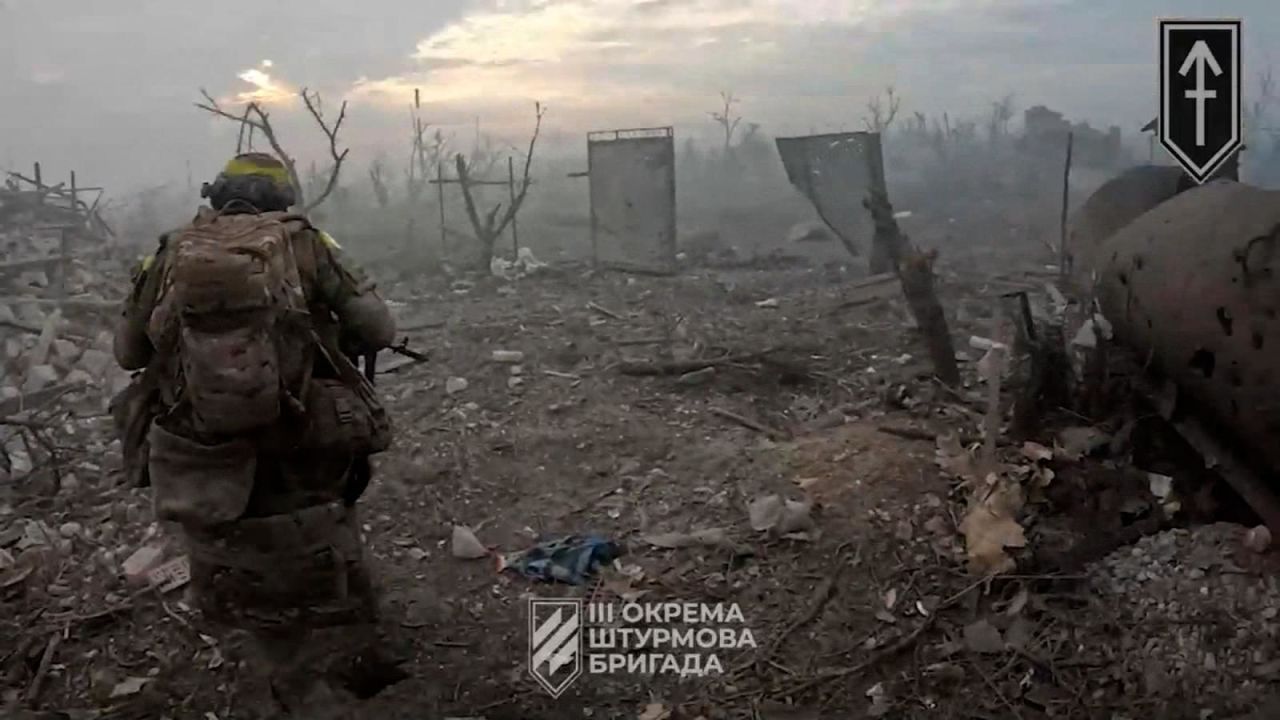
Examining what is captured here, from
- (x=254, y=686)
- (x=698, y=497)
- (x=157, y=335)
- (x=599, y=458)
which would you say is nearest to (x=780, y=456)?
(x=698, y=497)

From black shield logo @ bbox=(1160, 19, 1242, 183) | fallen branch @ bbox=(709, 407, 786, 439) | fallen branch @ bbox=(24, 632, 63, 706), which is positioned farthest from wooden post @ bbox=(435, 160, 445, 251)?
black shield logo @ bbox=(1160, 19, 1242, 183)

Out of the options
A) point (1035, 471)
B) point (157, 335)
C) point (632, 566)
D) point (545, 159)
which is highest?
point (545, 159)

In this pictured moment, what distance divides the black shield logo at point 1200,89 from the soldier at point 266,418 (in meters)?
1.51

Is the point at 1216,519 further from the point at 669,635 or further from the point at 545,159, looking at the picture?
the point at 545,159

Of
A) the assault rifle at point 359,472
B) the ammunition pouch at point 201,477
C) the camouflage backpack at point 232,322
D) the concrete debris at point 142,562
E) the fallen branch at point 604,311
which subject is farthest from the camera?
the fallen branch at point 604,311

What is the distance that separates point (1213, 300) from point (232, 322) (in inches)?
66.0

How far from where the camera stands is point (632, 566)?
209 centimetres

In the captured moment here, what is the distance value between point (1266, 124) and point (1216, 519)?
761mm

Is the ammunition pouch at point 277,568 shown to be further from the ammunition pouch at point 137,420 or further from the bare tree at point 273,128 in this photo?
the bare tree at point 273,128

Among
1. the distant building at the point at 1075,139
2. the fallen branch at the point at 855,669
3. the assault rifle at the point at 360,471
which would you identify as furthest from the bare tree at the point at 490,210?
the fallen branch at the point at 855,669

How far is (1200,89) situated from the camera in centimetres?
208

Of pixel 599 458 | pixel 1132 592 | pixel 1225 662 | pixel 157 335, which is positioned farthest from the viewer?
pixel 599 458

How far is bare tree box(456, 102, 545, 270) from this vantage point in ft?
7.78

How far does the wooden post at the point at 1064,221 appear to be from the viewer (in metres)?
2.32
